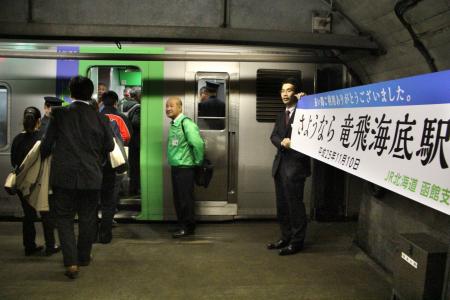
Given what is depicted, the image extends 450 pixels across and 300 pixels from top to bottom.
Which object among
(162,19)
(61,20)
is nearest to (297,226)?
(162,19)

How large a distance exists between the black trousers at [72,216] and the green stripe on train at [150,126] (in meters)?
1.70

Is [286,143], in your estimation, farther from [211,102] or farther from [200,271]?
[211,102]

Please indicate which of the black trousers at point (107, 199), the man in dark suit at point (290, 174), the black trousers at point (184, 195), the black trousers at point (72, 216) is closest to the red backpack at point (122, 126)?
the black trousers at point (107, 199)

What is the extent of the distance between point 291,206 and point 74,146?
2361 millimetres

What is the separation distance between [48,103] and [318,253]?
11.8 ft

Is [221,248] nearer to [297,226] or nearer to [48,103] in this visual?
[297,226]

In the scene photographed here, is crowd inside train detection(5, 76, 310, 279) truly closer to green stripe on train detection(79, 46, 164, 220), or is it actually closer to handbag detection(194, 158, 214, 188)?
handbag detection(194, 158, 214, 188)

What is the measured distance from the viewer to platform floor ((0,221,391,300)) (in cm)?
349

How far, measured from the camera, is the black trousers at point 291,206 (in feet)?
14.2

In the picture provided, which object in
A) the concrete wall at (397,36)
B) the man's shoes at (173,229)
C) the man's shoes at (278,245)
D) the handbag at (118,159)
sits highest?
the concrete wall at (397,36)

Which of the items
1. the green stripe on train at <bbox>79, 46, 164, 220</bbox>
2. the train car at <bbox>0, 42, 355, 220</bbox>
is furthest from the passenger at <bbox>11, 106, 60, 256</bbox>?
the green stripe on train at <bbox>79, 46, 164, 220</bbox>

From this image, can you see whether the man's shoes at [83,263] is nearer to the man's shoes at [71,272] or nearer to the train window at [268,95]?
the man's shoes at [71,272]

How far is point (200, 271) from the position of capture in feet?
13.0

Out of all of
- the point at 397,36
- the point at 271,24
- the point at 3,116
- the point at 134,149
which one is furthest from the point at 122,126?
the point at 397,36
